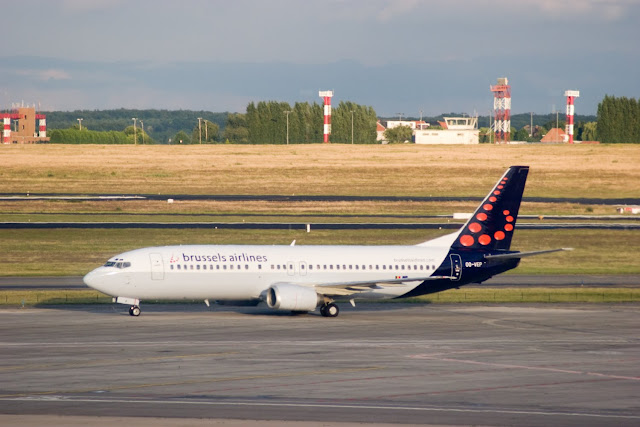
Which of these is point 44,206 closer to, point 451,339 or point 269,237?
point 269,237

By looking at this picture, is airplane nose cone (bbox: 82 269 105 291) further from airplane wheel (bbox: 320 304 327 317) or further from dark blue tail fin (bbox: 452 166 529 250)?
dark blue tail fin (bbox: 452 166 529 250)

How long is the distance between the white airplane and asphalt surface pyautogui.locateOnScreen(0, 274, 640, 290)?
1217 centimetres

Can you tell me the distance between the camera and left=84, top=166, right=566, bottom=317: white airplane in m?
47.8

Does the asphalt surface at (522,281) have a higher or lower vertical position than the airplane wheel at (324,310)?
lower

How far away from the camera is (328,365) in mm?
35469

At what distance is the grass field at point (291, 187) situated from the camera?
81.6 metres

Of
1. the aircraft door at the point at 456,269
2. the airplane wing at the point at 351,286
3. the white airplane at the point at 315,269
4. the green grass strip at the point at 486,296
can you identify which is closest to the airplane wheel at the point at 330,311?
the white airplane at the point at 315,269

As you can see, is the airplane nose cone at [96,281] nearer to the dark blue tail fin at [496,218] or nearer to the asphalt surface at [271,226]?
the dark blue tail fin at [496,218]

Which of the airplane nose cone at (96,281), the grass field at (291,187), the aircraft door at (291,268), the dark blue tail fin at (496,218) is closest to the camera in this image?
the airplane nose cone at (96,281)

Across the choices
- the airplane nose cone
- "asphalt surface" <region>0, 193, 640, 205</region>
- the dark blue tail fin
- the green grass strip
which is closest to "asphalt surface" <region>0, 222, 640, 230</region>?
"asphalt surface" <region>0, 193, 640, 205</region>

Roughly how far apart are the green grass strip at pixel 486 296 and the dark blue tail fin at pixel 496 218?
582 cm

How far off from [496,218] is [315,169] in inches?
4162

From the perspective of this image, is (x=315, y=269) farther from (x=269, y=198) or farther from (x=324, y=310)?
(x=269, y=198)

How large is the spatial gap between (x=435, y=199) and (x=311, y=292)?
7640 centimetres
